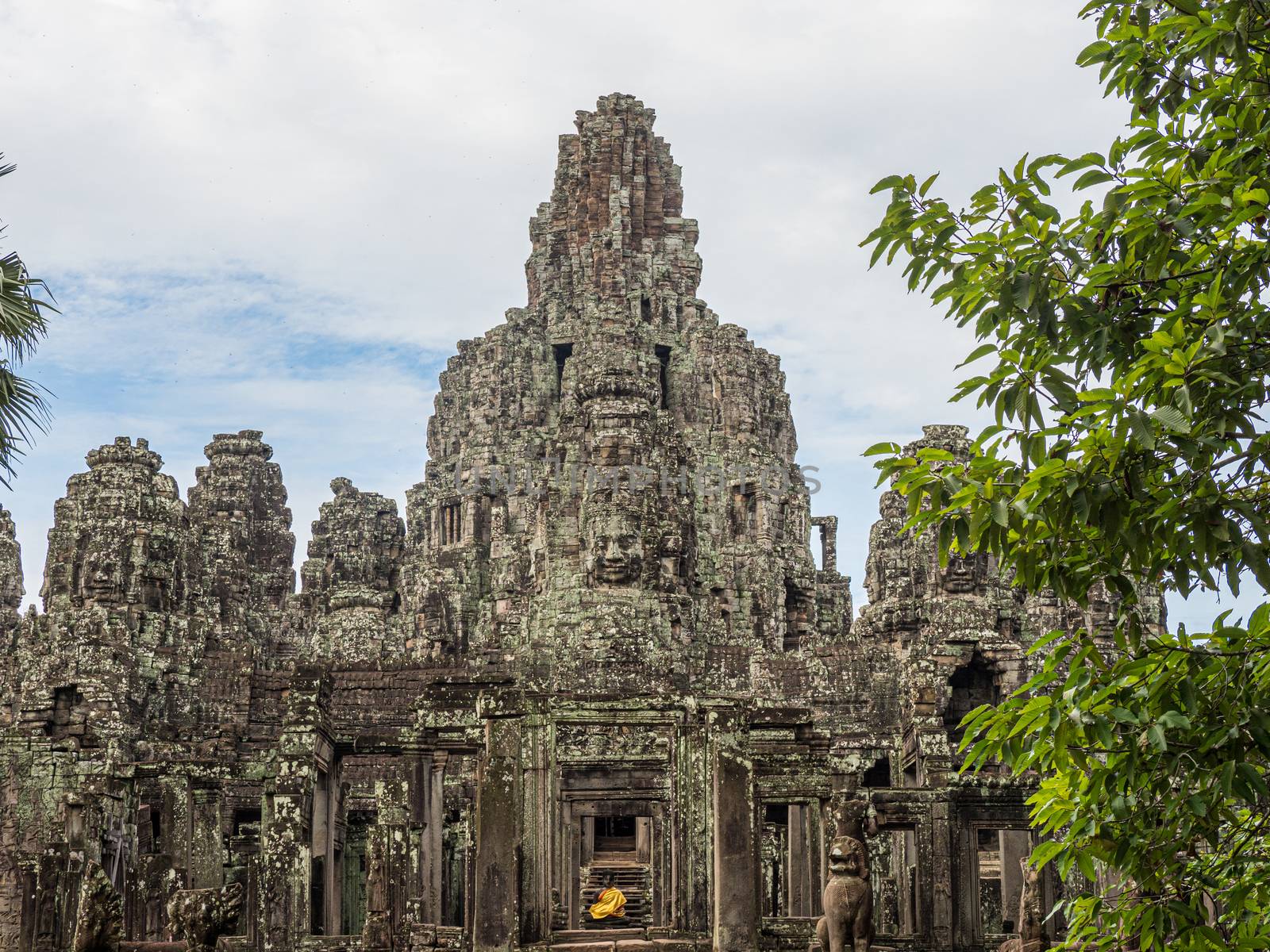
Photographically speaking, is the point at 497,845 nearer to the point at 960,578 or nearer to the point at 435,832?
the point at 435,832

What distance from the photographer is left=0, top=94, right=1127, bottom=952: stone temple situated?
854 inches

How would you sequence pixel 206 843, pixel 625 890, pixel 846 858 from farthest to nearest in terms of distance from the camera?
pixel 625 890
pixel 206 843
pixel 846 858

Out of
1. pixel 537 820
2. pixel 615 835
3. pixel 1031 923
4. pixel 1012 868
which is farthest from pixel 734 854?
pixel 615 835

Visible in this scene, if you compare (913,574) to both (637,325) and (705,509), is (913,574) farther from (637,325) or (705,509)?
(637,325)

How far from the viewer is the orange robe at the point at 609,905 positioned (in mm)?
30645

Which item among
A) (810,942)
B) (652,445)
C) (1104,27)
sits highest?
(652,445)

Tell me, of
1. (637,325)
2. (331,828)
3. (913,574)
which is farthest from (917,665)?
(637,325)

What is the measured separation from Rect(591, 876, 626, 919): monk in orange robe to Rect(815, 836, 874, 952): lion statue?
41.2 feet

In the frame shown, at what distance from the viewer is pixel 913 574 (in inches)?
1628

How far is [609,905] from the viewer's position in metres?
30.9

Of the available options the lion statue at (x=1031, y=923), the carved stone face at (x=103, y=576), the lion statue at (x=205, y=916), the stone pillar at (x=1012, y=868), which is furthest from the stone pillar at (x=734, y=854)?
the carved stone face at (x=103, y=576)

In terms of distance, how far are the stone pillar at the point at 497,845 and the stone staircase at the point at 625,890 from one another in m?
8.79

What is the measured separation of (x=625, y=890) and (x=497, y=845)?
14.6m

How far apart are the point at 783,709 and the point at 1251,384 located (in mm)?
19983
